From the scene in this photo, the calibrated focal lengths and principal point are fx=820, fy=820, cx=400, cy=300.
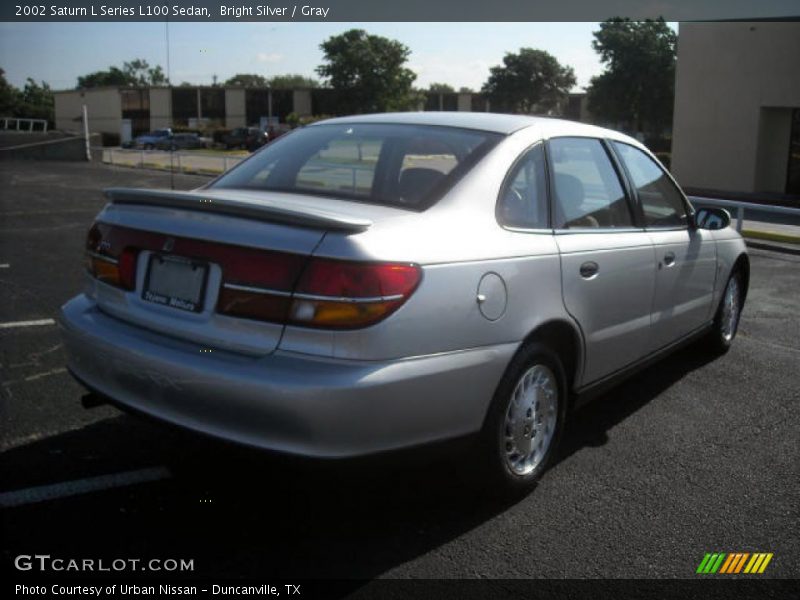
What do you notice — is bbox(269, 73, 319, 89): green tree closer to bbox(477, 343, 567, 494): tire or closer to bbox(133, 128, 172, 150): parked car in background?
bbox(133, 128, 172, 150): parked car in background

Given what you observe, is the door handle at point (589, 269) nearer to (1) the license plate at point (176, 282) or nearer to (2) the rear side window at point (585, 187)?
(2) the rear side window at point (585, 187)

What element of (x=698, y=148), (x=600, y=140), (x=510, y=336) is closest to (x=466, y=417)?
(x=510, y=336)

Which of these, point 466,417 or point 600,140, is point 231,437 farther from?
point 600,140

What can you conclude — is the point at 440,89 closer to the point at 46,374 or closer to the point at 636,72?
the point at 636,72

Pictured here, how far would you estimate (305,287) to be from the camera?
290 centimetres

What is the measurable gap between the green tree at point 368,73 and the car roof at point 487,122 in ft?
260

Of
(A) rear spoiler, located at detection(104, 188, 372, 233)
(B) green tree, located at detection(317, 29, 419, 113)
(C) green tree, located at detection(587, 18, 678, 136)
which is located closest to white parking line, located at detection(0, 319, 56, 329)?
(A) rear spoiler, located at detection(104, 188, 372, 233)

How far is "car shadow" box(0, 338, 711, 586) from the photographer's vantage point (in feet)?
9.87

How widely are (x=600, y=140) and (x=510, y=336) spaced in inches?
68.3

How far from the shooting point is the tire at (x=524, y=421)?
3334 mm

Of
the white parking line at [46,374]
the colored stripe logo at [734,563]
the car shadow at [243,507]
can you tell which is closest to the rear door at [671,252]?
the car shadow at [243,507]

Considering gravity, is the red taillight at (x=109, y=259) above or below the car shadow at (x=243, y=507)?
above

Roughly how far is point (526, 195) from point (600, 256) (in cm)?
55

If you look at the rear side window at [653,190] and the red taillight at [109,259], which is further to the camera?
the rear side window at [653,190]
